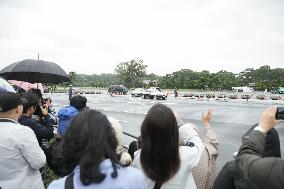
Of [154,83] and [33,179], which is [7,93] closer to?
[33,179]

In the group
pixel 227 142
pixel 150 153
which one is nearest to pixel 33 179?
pixel 150 153

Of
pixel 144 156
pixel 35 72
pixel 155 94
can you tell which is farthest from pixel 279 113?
pixel 155 94

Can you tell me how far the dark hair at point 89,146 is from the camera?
190 centimetres

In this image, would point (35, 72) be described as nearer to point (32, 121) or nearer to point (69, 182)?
point (32, 121)

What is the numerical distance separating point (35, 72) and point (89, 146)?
19.4 ft

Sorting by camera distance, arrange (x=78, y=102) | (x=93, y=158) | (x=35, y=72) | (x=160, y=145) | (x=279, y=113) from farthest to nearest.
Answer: (x=35, y=72), (x=78, y=102), (x=160, y=145), (x=93, y=158), (x=279, y=113)

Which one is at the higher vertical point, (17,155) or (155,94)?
(17,155)

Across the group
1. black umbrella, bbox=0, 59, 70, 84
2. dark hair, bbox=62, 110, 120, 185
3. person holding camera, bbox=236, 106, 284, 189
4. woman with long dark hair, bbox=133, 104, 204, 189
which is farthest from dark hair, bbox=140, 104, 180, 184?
black umbrella, bbox=0, 59, 70, 84

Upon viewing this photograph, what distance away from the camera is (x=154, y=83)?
91438mm

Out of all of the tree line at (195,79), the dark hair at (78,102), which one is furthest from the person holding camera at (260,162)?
the tree line at (195,79)

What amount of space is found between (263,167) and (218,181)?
3.08 ft

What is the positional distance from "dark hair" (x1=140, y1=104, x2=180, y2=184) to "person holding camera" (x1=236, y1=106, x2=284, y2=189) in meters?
0.75

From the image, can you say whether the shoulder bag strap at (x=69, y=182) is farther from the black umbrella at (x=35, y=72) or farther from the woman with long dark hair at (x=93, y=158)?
the black umbrella at (x=35, y=72)

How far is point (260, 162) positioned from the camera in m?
1.72
